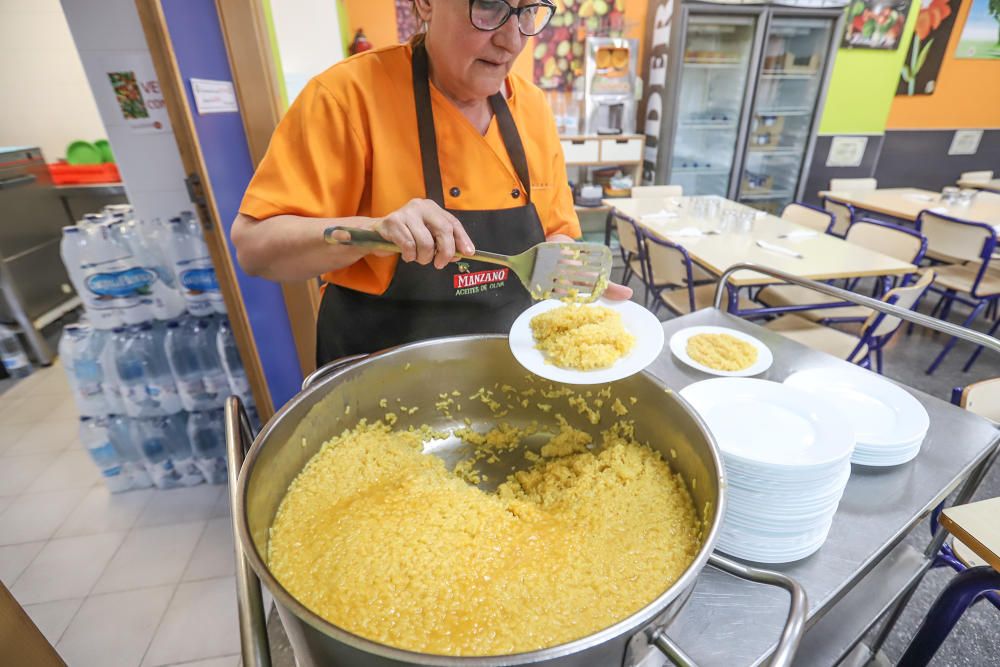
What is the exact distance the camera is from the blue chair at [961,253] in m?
3.12

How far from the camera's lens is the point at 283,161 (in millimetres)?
1092

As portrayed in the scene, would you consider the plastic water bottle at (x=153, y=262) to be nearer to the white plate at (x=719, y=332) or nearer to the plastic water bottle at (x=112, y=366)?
the plastic water bottle at (x=112, y=366)

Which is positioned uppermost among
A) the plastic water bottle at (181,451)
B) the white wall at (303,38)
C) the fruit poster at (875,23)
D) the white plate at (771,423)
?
the fruit poster at (875,23)

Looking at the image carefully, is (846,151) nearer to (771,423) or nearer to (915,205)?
(915,205)

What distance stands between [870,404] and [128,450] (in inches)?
113

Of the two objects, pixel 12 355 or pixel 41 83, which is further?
pixel 41 83

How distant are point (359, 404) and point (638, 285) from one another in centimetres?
407

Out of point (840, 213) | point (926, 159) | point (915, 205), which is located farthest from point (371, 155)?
Answer: point (926, 159)

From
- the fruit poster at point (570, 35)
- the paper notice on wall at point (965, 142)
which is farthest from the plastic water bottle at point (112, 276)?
the paper notice on wall at point (965, 142)

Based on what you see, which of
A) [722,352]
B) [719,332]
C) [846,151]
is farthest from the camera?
[846,151]

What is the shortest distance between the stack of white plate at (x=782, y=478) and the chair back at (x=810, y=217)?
3271 millimetres

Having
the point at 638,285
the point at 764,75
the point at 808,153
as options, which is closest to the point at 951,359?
the point at 638,285

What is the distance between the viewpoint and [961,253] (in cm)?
329

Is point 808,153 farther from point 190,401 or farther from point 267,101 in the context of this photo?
point 190,401
